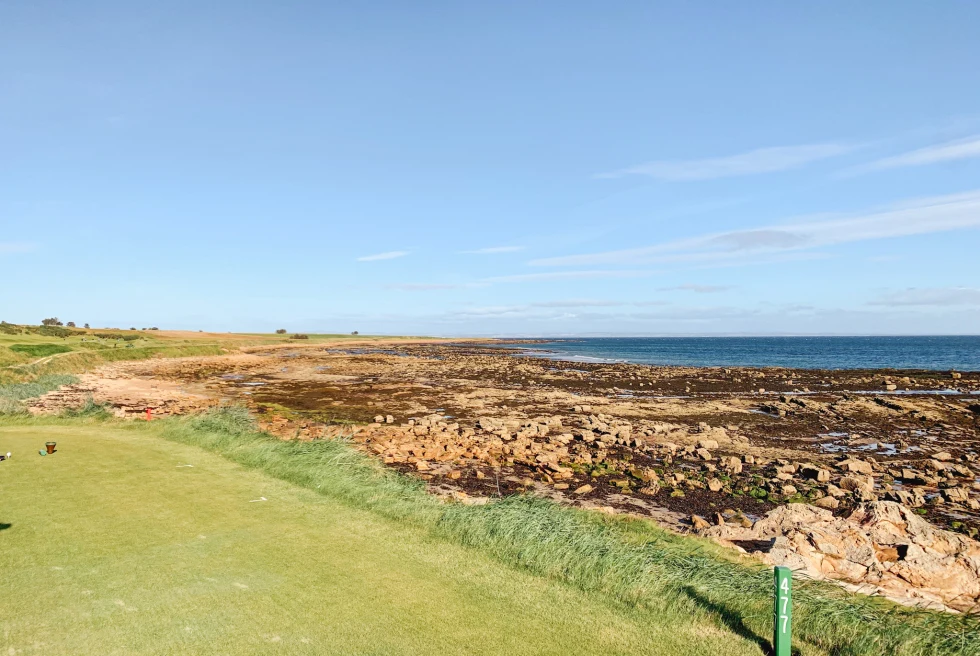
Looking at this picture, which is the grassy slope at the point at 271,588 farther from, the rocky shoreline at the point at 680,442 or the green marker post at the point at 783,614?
the rocky shoreline at the point at 680,442

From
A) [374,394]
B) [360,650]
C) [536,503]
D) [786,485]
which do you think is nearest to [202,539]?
[360,650]

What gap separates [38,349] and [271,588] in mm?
55017

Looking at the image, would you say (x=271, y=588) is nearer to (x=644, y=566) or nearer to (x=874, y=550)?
(x=644, y=566)

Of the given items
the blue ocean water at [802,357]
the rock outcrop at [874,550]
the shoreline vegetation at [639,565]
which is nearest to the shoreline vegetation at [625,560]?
the shoreline vegetation at [639,565]

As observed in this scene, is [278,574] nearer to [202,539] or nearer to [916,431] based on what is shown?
[202,539]

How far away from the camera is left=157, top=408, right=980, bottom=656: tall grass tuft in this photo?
19.9ft

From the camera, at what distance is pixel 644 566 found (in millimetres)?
7410

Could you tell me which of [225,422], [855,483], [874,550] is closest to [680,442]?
[855,483]

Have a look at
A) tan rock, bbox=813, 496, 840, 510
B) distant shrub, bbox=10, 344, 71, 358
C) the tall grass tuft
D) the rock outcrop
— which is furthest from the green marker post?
distant shrub, bbox=10, 344, 71, 358

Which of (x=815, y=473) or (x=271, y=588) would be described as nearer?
(x=271, y=588)

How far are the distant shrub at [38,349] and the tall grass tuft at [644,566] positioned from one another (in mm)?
46912

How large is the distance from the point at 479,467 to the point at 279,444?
5528 millimetres

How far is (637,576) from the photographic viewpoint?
7172 mm

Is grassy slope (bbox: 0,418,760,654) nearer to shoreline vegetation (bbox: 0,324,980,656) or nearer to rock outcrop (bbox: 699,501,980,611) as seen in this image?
shoreline vegetation (bbox: 0,324,980,656)
